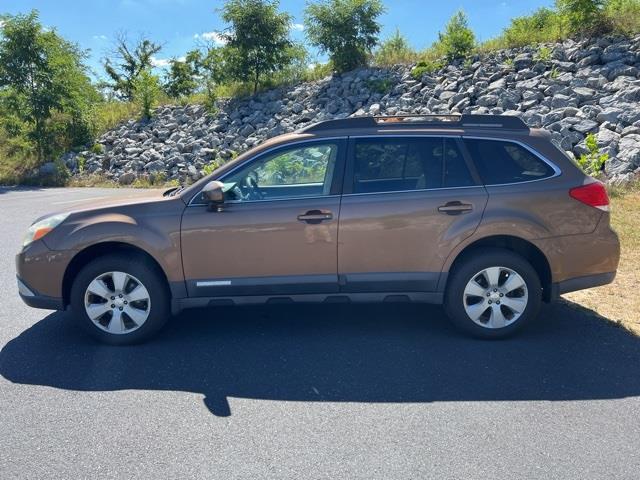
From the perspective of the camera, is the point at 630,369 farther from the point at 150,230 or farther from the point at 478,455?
the point at 150,230

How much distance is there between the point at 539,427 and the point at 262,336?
8.25 feet

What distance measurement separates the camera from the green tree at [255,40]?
23.7 metres

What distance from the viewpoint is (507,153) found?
17.1ft

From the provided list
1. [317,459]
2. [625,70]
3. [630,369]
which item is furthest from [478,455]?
[625,70]

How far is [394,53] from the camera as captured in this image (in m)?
23.4

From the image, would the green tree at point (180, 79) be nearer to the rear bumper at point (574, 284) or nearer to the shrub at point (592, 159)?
the shrub at point (592, 159)

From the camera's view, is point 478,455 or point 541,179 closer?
point 478,455

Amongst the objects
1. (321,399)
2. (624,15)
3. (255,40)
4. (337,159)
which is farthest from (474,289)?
(255,40)

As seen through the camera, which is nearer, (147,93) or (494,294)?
(494,294)

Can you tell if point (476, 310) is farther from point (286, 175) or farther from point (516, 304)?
point (286, 175)

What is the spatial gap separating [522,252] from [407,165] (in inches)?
51.5

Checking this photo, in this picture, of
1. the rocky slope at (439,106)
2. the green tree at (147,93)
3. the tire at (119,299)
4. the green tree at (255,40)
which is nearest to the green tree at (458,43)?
the rocky slope at (439,106)

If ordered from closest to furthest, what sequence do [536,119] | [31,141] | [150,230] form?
[150,230] < [536,119] < [31,141]

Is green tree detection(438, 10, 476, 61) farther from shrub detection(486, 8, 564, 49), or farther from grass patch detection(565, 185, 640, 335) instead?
grass patch detection(565, 185, 640, 335)
